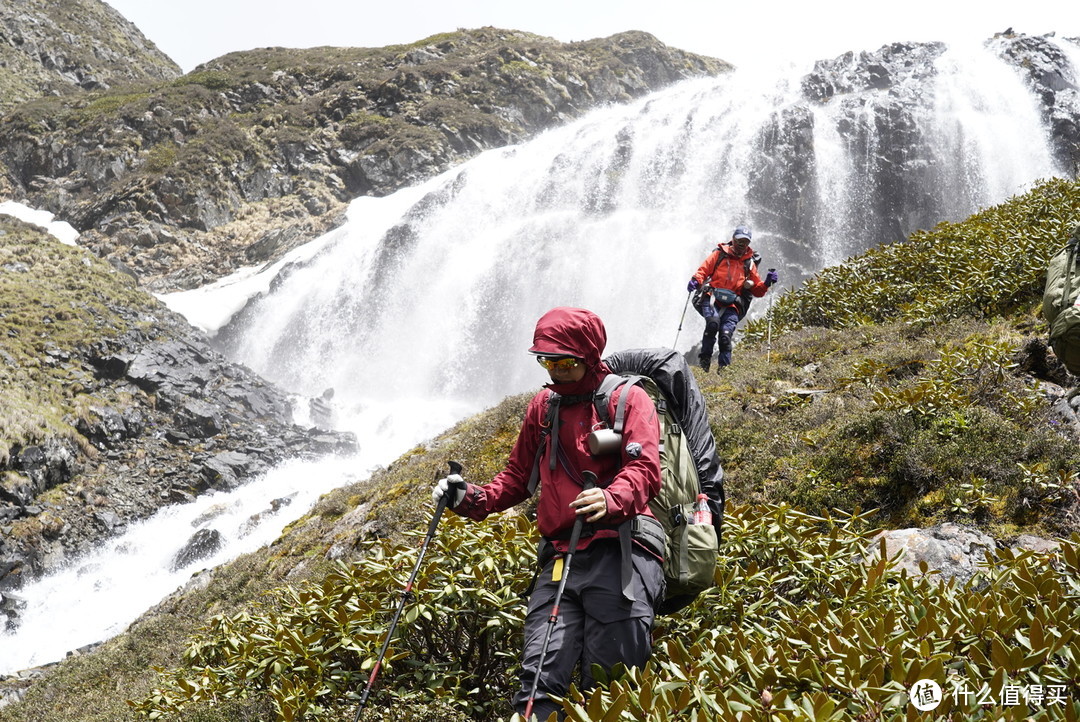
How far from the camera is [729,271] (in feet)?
29.9

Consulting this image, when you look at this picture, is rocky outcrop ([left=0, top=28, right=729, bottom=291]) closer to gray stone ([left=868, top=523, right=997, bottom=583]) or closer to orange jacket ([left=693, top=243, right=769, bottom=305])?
orange jacket ([left=693, top=243, right=769, bottom=305])

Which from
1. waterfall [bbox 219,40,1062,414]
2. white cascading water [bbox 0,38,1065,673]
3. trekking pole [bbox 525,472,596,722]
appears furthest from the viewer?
waterfall [bbox 219,40,1062,414]

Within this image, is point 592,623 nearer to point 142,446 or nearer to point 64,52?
point 142,446

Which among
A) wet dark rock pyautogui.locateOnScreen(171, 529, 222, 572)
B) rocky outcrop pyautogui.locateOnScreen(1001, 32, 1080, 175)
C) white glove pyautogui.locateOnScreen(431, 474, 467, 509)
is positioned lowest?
wet dark rock pyautogui.locateOnScreen(171, 529, 222, 572)

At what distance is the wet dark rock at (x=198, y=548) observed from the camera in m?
14.8

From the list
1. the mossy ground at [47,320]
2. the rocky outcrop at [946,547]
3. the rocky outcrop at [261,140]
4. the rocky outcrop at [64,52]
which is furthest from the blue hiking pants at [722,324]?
the rocky outcrop at [64,52]

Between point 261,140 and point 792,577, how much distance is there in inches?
1959

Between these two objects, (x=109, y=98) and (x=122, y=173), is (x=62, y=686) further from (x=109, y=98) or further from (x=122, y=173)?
(x=109, y=98)

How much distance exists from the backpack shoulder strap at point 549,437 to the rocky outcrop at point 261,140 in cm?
3851

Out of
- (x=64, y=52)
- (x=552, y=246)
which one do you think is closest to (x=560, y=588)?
(x=552, y=246)

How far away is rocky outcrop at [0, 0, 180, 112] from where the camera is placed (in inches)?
2069

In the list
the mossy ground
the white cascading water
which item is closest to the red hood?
the white cascading water

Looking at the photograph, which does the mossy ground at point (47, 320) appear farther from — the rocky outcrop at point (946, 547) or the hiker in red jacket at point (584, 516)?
the rocky outcrop at point (946, 547)

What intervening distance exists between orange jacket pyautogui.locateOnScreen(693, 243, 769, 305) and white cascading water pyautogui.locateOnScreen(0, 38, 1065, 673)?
13120 mm
